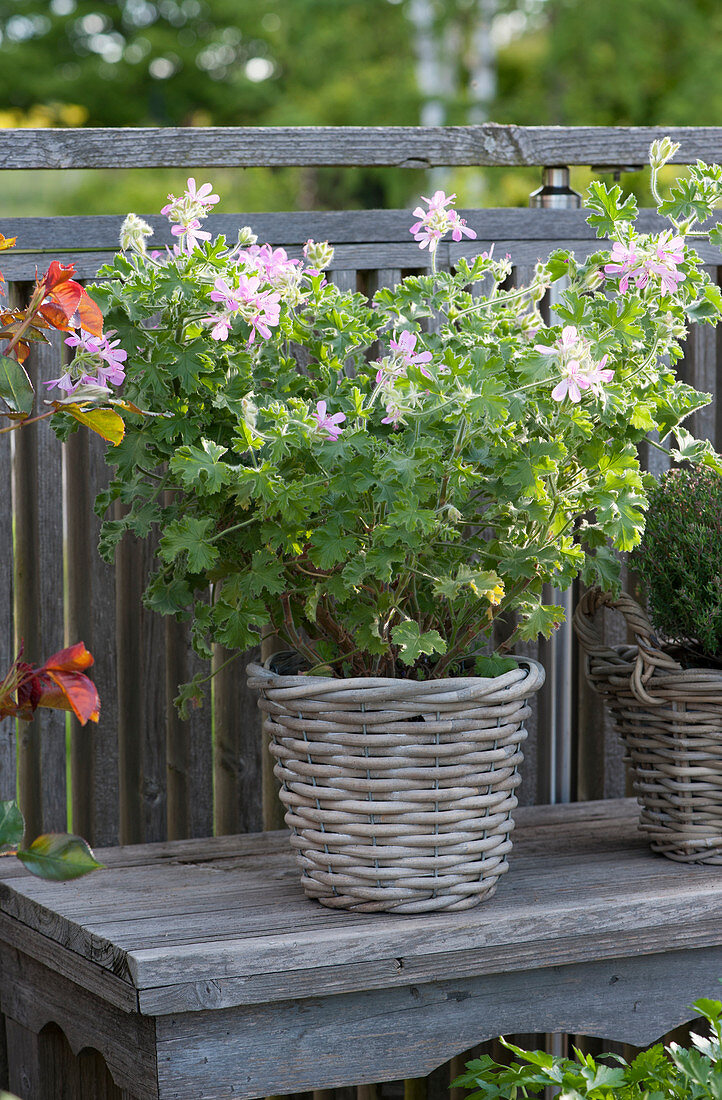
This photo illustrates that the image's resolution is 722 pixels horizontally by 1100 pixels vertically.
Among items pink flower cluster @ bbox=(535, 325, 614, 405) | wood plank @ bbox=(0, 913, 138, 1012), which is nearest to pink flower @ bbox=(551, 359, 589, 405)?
pink flower cluster @ bbox=(535, 325, 614, 405)

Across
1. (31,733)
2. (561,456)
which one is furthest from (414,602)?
(31,733)

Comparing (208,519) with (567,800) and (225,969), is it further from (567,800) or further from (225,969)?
(567,800)

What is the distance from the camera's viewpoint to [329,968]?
55.6 inches

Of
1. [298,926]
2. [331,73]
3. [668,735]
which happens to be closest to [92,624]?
[298,926]

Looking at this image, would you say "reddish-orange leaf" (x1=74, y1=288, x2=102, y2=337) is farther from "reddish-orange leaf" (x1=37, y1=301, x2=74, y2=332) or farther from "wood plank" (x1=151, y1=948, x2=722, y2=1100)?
"wood plank" (x1=151, y1=948, x2=722, y2=1100)

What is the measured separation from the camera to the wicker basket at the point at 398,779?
146 centimetres

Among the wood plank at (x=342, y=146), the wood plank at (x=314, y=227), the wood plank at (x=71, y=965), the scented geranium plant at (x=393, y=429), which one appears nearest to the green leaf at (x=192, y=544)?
the scented geranium plant at (x=393, y=429)

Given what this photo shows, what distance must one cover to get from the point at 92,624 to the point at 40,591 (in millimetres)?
108

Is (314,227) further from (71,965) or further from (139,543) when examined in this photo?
Result: (71,965)

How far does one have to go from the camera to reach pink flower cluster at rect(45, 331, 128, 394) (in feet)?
4.65

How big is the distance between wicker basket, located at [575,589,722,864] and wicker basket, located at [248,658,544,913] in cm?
26

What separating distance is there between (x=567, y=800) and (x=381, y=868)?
89 cm

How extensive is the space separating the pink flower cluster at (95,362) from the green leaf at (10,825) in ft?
1.85

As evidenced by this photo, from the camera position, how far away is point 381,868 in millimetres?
1496
